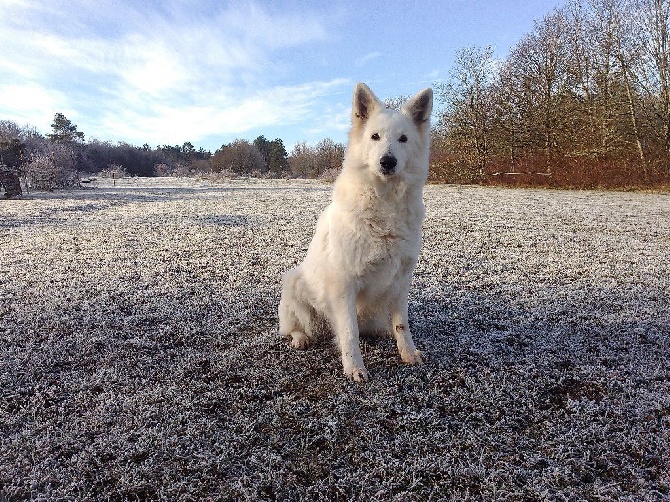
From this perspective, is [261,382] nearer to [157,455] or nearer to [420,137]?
[157,455]

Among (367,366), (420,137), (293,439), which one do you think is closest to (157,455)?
(293,439)

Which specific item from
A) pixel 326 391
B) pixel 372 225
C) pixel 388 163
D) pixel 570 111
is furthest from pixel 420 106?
pixel 570 111

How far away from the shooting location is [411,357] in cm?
316

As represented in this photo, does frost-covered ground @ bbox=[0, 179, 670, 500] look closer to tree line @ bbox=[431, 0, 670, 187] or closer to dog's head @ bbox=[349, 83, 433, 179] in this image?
dog's head @ bbox=[349, 83, 433, 179]

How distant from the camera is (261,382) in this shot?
9.59ft

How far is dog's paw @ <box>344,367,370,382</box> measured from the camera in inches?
114

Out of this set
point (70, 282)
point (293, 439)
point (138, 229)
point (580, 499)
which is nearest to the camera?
point (580, 499)

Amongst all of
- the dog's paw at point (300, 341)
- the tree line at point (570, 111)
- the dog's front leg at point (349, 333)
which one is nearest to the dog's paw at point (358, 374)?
the dog's front leg at point (349, 333)

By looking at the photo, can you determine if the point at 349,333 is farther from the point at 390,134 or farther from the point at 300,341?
the point at 390,134

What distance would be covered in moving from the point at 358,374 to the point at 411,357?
1.64 ft

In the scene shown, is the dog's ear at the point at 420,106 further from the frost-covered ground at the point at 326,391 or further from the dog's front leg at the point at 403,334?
the frost-covered ground at the point at 326,391

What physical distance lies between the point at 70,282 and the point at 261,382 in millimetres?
3975

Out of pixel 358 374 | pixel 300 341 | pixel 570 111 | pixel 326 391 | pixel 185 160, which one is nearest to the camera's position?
pixel 326 391

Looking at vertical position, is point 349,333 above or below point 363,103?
below
